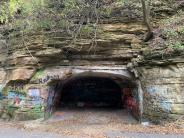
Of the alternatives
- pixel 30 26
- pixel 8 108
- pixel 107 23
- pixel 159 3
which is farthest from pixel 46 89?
pixel 159 3

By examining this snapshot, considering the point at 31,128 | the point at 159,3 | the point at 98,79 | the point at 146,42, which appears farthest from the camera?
the point at 98,79

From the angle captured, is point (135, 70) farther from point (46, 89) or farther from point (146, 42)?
point (46, 89)

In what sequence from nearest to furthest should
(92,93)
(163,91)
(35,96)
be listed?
1. (163,91)
2. (35,96)
3. (92,93)

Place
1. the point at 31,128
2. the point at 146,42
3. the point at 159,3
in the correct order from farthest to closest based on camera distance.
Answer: the point at 159,3 → the point at 146,42 → the point at 31,128

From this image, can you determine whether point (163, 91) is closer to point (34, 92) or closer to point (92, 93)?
point (34, 92)

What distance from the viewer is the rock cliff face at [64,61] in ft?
46.3

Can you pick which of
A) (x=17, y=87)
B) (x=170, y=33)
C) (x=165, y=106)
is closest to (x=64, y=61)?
(x=17, y=87)

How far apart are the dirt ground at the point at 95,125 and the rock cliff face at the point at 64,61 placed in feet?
2.67

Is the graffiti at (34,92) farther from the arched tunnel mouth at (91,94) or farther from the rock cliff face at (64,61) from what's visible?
the arched tunnel mouth at (91,94)

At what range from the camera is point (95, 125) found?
1389 cm

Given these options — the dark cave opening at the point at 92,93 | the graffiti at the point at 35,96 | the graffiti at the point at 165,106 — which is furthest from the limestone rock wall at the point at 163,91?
the dark cave opening at the point at 92,93

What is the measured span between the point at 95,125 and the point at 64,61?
3014mm

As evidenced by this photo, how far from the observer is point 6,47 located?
15.3 m

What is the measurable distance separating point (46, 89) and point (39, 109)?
90 cm
